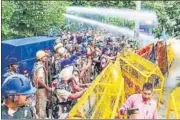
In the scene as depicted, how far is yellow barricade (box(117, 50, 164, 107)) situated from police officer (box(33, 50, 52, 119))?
21.4 inches

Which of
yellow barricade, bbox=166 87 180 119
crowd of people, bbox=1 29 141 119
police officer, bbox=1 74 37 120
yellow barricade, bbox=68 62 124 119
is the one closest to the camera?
police officer, bbox=1 74 37 120

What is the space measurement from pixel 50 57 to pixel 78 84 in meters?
0.28

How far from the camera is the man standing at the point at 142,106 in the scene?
2998 mm

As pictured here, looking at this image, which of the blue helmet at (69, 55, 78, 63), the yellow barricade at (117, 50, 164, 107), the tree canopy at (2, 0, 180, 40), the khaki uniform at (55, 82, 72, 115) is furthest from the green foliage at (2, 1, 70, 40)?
the yellow barricade at (117, 50, 164, 107)

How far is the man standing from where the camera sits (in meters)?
3.00

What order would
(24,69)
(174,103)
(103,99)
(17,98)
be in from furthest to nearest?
(24,69) < (174,103) < (103,99) < (17,98)

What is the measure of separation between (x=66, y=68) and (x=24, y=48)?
331 mm

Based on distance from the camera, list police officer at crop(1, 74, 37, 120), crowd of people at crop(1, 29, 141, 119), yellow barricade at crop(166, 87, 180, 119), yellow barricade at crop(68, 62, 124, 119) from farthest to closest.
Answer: crowd of people at crop(1, 29, 141, 119) < yellow barricade at crop(166, 87, 180, 119) < yellow barricade at crop(68, 62, 124, 119) < police officer at crop(1, 74, 37, 120)

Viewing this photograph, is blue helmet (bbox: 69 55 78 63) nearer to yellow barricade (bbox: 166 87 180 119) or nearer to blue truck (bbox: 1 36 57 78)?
blue truck (bbox: 1 36 57 78)

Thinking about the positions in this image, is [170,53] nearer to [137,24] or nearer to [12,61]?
[137,24]

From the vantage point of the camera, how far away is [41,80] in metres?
3.30

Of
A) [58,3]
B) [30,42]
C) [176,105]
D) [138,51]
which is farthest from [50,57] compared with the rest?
[176,105]

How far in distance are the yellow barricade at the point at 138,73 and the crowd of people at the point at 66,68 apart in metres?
0.08

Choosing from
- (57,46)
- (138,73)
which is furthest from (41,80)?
(138,73)
